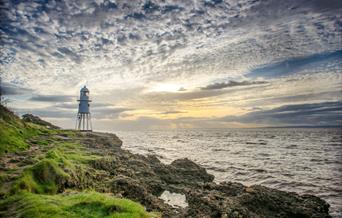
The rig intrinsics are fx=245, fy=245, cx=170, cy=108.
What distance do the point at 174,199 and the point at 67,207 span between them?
41.1 feet

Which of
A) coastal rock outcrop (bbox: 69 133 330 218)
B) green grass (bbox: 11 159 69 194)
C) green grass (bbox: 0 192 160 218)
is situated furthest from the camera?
coastal rock outcrop (bbox: 69 133 330 218)

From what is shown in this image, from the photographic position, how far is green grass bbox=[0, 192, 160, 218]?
1109 centimetres

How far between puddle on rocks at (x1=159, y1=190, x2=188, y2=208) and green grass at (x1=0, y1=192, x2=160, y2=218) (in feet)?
29.8

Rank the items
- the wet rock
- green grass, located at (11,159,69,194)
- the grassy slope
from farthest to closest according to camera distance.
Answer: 1. the wet rock
2. green grass, located at (11,159,69,194)
3. the grassy slope

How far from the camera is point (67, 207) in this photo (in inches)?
464

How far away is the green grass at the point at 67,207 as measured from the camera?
11.1 m

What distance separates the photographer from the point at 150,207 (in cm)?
1623

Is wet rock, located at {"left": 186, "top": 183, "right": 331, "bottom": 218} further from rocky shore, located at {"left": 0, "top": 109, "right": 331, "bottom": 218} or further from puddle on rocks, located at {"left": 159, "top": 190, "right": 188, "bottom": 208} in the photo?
puddle on rocks, located at {"left": 159, "top": 190, "right": 188, "bottom": 208}

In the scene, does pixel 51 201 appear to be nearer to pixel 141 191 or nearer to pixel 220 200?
pixel 141 191

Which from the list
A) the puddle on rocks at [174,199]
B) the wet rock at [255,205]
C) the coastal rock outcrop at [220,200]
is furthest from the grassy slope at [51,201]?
the puddle on rocks at [174,199]

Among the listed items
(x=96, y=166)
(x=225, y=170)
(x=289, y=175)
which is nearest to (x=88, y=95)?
(x=225, y=170)

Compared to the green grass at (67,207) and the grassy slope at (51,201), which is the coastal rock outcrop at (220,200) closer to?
the grassy slope at (51,201)

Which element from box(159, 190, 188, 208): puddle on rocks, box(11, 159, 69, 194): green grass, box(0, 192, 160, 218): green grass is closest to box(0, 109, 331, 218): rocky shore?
box(11, 159, 69, 194): green grass

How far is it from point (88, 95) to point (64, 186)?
59.6 m
